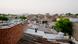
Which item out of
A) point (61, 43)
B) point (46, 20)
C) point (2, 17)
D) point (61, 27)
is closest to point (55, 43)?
point (61, 43)

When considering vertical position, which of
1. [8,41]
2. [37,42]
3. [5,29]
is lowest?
[37,42]

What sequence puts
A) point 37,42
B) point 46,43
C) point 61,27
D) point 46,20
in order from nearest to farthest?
point 46,43
point 37,42
point 61,27
point 46,20

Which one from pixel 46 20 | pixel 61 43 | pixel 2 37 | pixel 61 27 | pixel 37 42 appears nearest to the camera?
pixel 2 37

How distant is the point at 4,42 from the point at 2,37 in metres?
0.06

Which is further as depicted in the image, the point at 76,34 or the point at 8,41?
the point at 76,34

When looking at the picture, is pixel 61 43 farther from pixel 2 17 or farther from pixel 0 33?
pixel 2 17

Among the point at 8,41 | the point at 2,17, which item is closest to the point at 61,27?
the point at 2,17

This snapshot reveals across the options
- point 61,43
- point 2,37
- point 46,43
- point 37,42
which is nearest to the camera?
point 2,37

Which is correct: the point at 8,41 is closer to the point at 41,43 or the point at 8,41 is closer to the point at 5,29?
the point at 5,29

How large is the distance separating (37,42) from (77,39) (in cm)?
83

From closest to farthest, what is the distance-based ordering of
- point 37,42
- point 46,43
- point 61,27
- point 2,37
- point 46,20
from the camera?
point 2,37, point 46,43, point 37,42, point 61,27, point 46,20

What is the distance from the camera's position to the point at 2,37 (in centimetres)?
215

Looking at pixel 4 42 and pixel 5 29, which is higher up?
pixel 5 29

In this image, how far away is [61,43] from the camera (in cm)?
358
